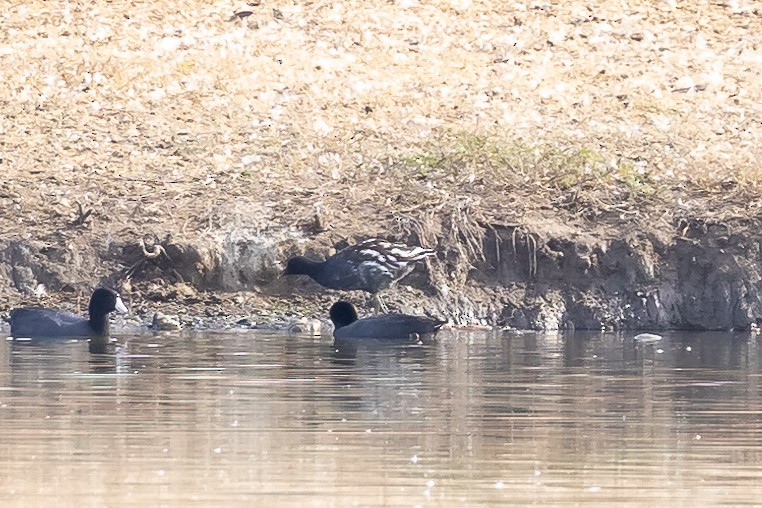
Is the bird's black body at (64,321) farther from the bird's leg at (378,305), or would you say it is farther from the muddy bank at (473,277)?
the bird's leg at (378,305)

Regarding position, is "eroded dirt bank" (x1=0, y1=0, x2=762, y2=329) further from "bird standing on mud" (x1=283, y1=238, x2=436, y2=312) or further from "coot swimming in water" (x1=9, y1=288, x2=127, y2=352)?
"coot swimming in water" (x1=9, y1=288, x2=127, y2=352)

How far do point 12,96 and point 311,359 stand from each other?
9594 millimetres

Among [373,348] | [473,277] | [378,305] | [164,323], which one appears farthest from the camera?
[473,277]

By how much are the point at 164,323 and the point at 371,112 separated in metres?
5.51

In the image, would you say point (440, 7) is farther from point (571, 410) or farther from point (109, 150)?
point (571, 410)

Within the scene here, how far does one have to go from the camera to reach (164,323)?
64.8ft

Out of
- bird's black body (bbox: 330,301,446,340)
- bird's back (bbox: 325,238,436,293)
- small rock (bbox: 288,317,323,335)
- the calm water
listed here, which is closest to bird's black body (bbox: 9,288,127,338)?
the calm water

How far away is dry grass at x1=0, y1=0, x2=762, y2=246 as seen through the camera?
2184cm

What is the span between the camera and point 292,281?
21.0 m

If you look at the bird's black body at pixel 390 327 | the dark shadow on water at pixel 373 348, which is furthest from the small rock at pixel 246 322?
the dark shadow on water at pixel 373 348

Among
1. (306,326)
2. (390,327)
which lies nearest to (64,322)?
(306,326)

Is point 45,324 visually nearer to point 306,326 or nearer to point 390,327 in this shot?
point 306,326

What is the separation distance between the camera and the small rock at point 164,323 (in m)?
19.7

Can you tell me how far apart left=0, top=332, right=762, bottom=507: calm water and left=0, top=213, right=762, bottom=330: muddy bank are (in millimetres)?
3139
